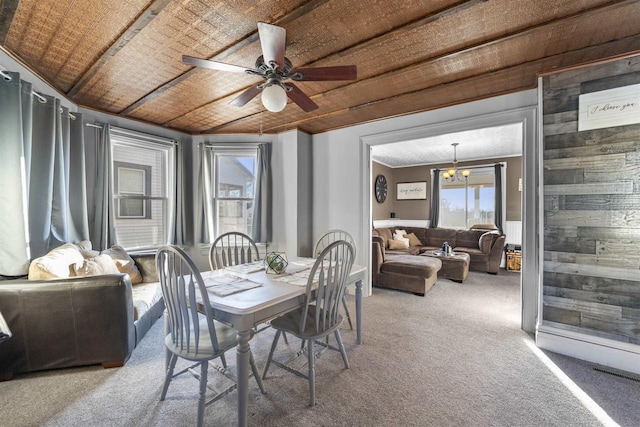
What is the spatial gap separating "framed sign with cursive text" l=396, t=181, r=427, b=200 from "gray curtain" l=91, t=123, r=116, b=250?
6.20 meters

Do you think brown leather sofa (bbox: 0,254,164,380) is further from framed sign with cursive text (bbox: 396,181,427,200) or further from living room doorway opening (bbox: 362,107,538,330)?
framed sign with cursive text (bbox: 396,181,427,200)

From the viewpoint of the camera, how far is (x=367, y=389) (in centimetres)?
184

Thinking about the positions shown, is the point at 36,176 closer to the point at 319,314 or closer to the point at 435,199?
the point at 319,314

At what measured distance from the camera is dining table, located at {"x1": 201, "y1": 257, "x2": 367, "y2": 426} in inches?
55.2

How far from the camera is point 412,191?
23.1 ft

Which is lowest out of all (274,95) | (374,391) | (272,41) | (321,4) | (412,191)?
(374,391)

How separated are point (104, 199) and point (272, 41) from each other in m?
3.04

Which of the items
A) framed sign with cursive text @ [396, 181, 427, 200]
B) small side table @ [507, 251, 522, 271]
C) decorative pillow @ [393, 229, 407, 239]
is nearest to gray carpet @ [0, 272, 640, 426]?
small side table @ [507, 251, 522, 271]

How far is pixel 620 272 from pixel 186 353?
10.5 ft

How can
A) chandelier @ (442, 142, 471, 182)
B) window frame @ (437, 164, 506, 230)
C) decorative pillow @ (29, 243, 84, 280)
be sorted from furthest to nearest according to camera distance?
window frame @ (437, 164, 506, 230) < chandelier @ (442, 142, 471, 182) < decorative pillow @ (29, 243, 84, 280)

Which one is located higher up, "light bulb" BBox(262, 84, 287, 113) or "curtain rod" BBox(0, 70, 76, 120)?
"curtain rod" BBox(0, 70, 76, 120)

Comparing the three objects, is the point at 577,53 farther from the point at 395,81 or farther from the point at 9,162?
the point at 9,162

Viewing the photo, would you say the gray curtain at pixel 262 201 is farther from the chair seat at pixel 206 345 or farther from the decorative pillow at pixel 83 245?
the chair seat at pixel 206 345

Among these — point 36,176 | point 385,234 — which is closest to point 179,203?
point 36,176
